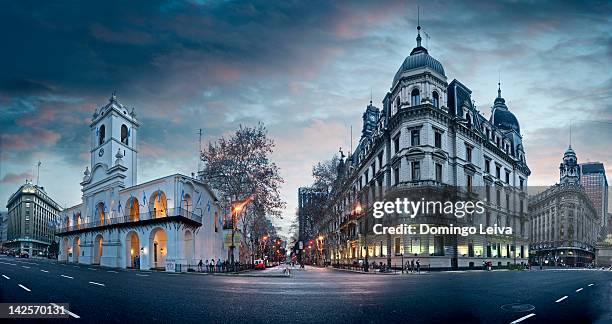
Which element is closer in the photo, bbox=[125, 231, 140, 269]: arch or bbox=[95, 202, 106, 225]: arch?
bbox=[125, 231, 140, 269]: arch

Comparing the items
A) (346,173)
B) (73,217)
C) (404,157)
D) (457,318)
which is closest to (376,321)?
(457,318)

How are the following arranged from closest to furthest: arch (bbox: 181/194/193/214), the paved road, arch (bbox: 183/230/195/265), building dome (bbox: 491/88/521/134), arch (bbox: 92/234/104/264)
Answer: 1. the paved road
2. arch (bbox: 183/230/195/265)
3. arch (bbox: 181/194/193/214)
4. arch (bbox: 92/234/104/264)
5. building dome (bbox: 491/88/521/134)

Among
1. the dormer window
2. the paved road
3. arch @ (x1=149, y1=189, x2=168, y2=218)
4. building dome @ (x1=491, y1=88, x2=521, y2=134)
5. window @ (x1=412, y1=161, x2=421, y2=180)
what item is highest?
building dome @ (x1=491, y1=88, x2=521, y2=134)

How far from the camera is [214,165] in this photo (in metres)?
50.6

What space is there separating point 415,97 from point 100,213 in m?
44.7

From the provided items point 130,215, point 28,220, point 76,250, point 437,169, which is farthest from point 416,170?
point 28,220

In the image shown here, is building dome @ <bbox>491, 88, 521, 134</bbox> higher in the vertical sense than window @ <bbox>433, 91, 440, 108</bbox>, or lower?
higher

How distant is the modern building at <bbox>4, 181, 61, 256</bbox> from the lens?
159 m

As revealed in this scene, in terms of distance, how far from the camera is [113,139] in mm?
61188

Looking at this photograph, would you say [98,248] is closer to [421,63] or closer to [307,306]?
[421,63]

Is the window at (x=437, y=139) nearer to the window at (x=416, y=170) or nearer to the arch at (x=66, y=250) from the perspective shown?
the window at (x=416, y=170)

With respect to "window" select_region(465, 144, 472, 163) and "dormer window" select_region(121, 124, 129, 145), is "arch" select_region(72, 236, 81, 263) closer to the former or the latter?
"dormer window" select_region(121, 124, 129, 145)

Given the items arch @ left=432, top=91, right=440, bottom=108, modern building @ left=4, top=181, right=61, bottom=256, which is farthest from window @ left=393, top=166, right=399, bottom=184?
modern building @ left=4, top=181, right=61, bottom=256

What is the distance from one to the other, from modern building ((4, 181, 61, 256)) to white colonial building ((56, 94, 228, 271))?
105m
